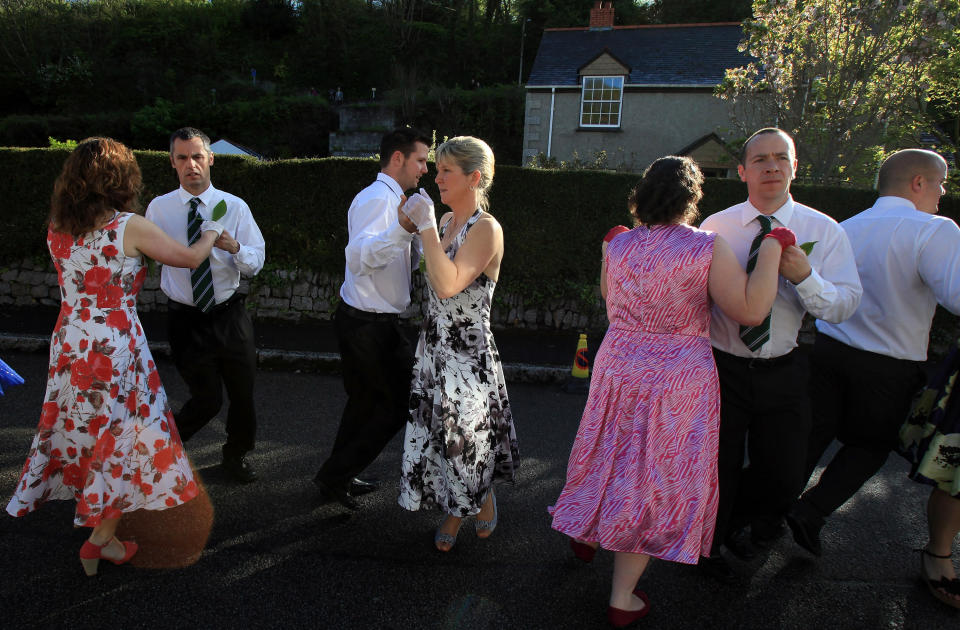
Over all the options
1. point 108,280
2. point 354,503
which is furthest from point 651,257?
point 108,280

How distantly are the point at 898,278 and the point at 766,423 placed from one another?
3.51 feet

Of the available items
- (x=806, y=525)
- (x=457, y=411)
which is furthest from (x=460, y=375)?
(x=806, y=525)

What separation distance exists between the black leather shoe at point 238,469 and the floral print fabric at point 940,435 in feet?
12.2

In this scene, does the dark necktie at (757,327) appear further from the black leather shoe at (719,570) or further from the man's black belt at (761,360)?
the black leather shoe at (719,570)

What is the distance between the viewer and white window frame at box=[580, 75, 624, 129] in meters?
20.0

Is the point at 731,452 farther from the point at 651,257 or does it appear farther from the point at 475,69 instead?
the point at 475,69

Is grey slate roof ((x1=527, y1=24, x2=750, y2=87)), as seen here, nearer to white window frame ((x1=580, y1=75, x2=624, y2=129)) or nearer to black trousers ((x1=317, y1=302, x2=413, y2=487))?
white window frame ((x1=580, y1=75, x2=624, y2=129))

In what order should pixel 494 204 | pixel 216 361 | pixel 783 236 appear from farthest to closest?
pixel 494 204
pixel 216 361
pixel 783 236

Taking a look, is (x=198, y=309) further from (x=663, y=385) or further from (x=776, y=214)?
(x=776, y=214)

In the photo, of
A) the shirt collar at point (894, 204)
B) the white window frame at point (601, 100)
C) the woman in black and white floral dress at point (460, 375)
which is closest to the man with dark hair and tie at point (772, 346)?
the shirt collar at point (894, 204)

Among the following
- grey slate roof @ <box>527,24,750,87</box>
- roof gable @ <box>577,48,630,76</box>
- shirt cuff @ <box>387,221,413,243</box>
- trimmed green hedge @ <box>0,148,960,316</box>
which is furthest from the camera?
roof gable @ <box>577,48,630,76</box>

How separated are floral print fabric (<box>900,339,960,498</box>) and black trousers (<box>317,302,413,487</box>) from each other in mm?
2612

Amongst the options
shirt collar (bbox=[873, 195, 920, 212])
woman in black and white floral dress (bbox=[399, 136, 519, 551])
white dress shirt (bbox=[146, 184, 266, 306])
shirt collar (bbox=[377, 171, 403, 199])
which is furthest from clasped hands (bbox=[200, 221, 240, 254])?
shirt collar (bbox=[873, 195, 920, 212])

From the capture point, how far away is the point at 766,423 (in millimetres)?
2648
